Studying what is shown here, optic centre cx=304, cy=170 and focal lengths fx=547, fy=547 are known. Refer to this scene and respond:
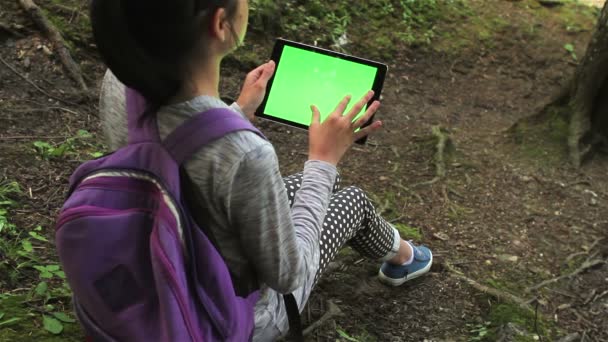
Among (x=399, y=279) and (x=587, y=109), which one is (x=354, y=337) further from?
(x=587, y=109)

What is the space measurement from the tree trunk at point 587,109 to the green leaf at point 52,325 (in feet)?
13.1

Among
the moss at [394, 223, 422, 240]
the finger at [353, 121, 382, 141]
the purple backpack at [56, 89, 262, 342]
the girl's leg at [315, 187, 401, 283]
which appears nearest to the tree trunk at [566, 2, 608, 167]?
the moss at [394, 223, 422, 240]

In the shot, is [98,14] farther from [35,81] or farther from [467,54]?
[467,54]

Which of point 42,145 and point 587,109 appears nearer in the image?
point 42,145

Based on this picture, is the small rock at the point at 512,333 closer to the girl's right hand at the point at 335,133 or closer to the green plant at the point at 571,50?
the girl's right hand at the point at 335,133

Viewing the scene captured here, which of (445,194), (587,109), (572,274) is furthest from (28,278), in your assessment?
(587,109)

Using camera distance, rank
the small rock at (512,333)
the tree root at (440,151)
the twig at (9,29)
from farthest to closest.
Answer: the tree root at (440,151)
the twig at (9,29)
the small rock at (512,333)

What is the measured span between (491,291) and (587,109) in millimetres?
2287

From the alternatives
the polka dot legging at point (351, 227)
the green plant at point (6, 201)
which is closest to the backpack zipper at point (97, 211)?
the polka dot legging at point (351, 227)

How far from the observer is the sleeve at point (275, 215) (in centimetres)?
134

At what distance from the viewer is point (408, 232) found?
3.64 m

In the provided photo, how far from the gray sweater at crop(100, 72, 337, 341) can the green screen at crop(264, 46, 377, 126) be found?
0.43 meters

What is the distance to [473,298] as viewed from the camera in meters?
3.05

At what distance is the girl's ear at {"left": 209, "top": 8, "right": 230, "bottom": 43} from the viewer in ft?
4.25
